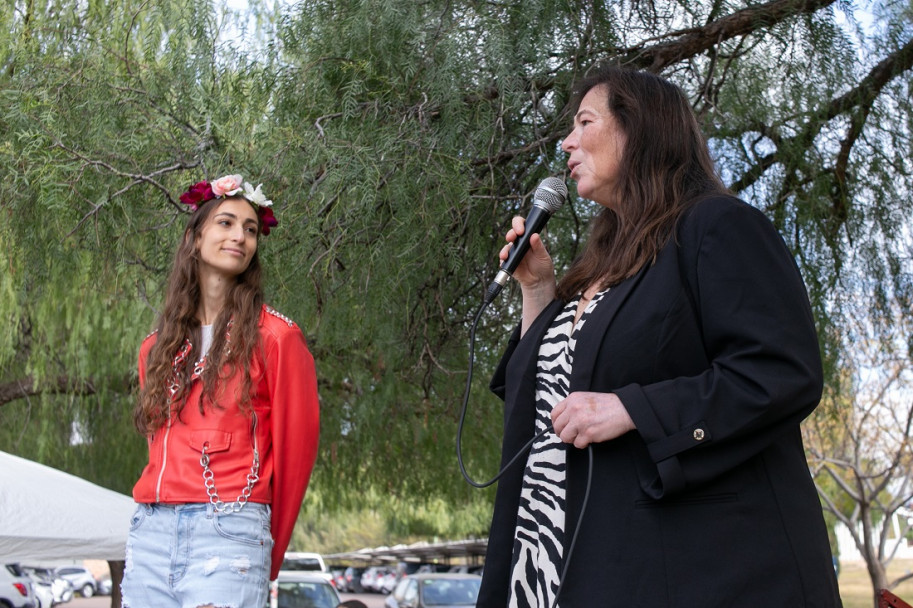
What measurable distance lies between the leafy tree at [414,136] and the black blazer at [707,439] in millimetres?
1844

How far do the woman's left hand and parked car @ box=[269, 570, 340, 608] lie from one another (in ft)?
38.7

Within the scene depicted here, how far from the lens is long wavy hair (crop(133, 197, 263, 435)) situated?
2838 millimetres

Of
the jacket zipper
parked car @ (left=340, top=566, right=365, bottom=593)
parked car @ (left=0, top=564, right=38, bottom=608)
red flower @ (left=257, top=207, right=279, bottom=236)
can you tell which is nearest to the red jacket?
the jacket zipper

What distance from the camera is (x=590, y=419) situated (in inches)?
73.8

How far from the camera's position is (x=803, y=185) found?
4.60 m

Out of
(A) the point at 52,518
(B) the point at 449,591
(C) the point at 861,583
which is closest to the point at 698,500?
(A) the point at 52,518

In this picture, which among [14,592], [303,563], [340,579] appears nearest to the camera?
[14,592]

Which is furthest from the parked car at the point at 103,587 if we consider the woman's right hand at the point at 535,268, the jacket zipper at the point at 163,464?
the woman's right hand at the point at 535,268

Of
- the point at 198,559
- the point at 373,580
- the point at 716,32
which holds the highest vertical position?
the point at 716,32

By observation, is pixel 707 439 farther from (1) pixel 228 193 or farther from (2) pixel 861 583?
(2) pixel 861 583

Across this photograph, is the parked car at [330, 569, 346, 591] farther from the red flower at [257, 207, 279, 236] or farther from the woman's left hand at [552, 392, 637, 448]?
the woman's left hand at [552, 392, 637, 448]

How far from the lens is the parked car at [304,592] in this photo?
1316cm

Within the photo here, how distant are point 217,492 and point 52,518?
15.1ft

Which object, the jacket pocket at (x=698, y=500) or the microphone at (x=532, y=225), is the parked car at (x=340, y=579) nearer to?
the microphone at (x=532, y=225)
